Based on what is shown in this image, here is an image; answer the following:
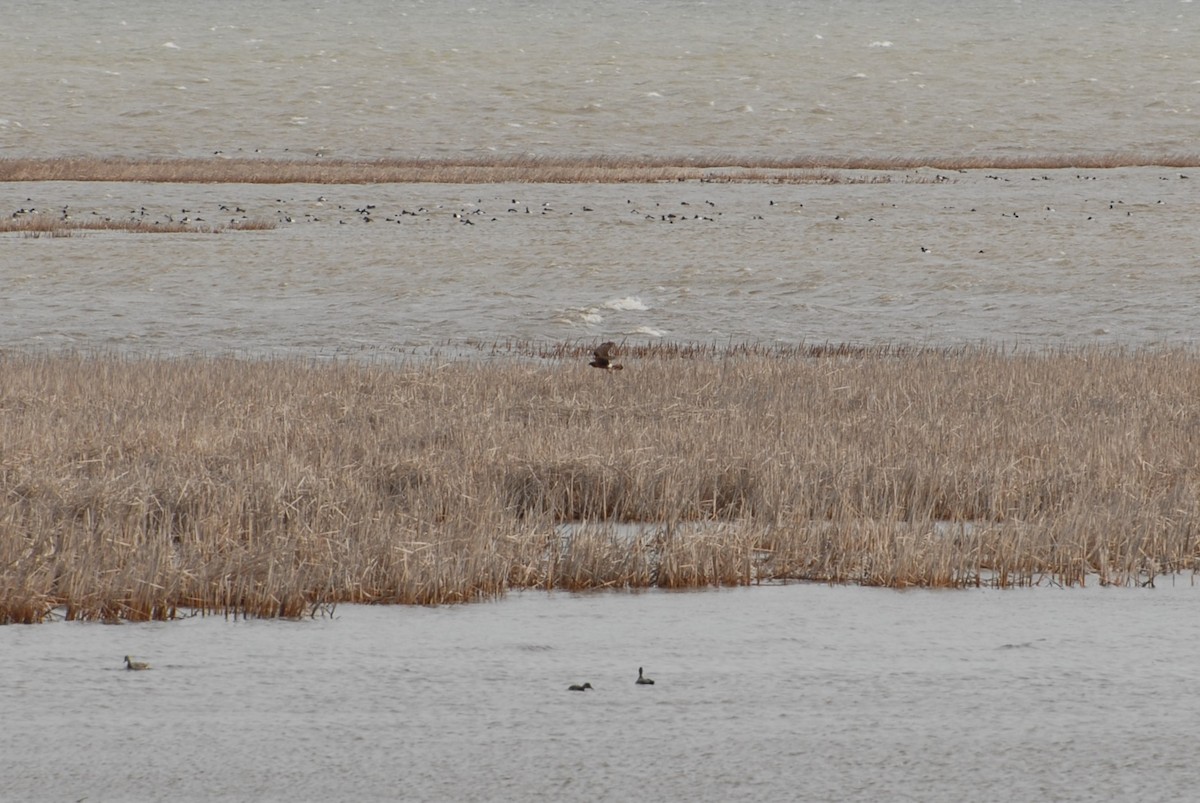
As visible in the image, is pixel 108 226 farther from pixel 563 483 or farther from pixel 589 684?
pixel 589 684

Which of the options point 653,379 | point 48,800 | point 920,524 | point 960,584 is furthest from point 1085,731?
point 653,379

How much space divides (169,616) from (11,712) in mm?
1374

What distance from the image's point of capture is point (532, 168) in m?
40.7

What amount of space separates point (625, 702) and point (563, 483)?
3.96 meters

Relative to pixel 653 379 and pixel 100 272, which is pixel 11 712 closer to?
pixel 653 379

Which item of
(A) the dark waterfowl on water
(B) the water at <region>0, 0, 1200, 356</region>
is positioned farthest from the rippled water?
(A) the dark waterfowl on water

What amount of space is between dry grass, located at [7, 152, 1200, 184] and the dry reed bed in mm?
22894

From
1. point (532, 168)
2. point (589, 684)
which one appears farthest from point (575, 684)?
point (532, 168)

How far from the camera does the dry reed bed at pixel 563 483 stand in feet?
25.3

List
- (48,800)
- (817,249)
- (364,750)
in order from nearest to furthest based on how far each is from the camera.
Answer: (48,800) → (364,750) → (817,249)

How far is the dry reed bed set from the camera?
7707 millimetres

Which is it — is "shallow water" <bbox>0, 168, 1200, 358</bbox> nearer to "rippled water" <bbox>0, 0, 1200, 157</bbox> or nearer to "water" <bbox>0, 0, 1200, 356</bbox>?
"water" <bbox>0, 0, 1200, 356</bbox>

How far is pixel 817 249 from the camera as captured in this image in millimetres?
26422

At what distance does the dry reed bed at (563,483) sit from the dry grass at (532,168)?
22.9 m
